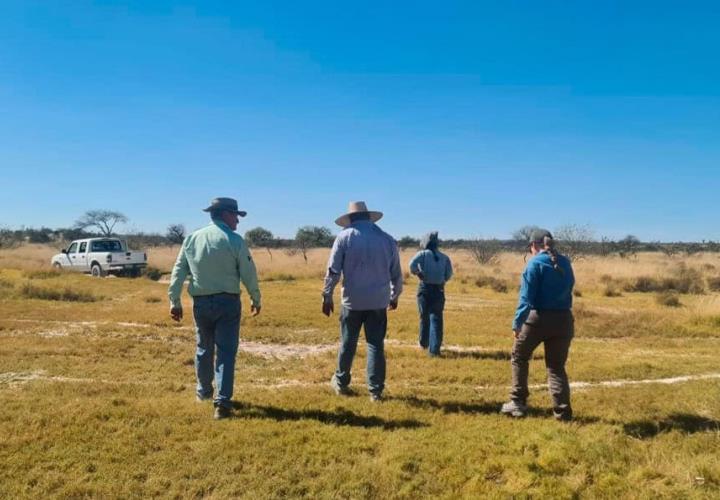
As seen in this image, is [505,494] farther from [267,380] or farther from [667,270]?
[667,270]

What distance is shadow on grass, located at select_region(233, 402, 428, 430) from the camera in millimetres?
5406

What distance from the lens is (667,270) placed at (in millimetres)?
33312

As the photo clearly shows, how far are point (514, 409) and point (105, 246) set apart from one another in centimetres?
2517

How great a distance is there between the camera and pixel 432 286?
9.43 m

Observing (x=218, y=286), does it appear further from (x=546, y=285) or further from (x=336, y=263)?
(x=546, y=285)

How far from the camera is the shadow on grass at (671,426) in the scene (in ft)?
17.4

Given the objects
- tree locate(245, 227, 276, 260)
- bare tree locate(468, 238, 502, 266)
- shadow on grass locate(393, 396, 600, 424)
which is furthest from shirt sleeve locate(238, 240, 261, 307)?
tree locate(245, 227, 276, 260)

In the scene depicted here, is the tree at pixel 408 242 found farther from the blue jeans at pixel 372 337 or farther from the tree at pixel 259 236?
the blue jeans at pixel 372 337

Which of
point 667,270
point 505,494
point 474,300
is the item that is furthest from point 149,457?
point 667,270

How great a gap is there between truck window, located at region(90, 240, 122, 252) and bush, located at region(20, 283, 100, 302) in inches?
371

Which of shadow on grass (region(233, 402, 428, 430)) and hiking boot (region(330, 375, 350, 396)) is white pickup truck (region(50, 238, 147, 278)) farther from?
shadow on grass (region(233, 402, 428, 430))

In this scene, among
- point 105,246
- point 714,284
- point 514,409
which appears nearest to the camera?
point 514,409

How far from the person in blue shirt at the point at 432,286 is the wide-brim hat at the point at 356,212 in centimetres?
294

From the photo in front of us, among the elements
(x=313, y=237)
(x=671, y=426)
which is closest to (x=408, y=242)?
(x=313, y=237)
